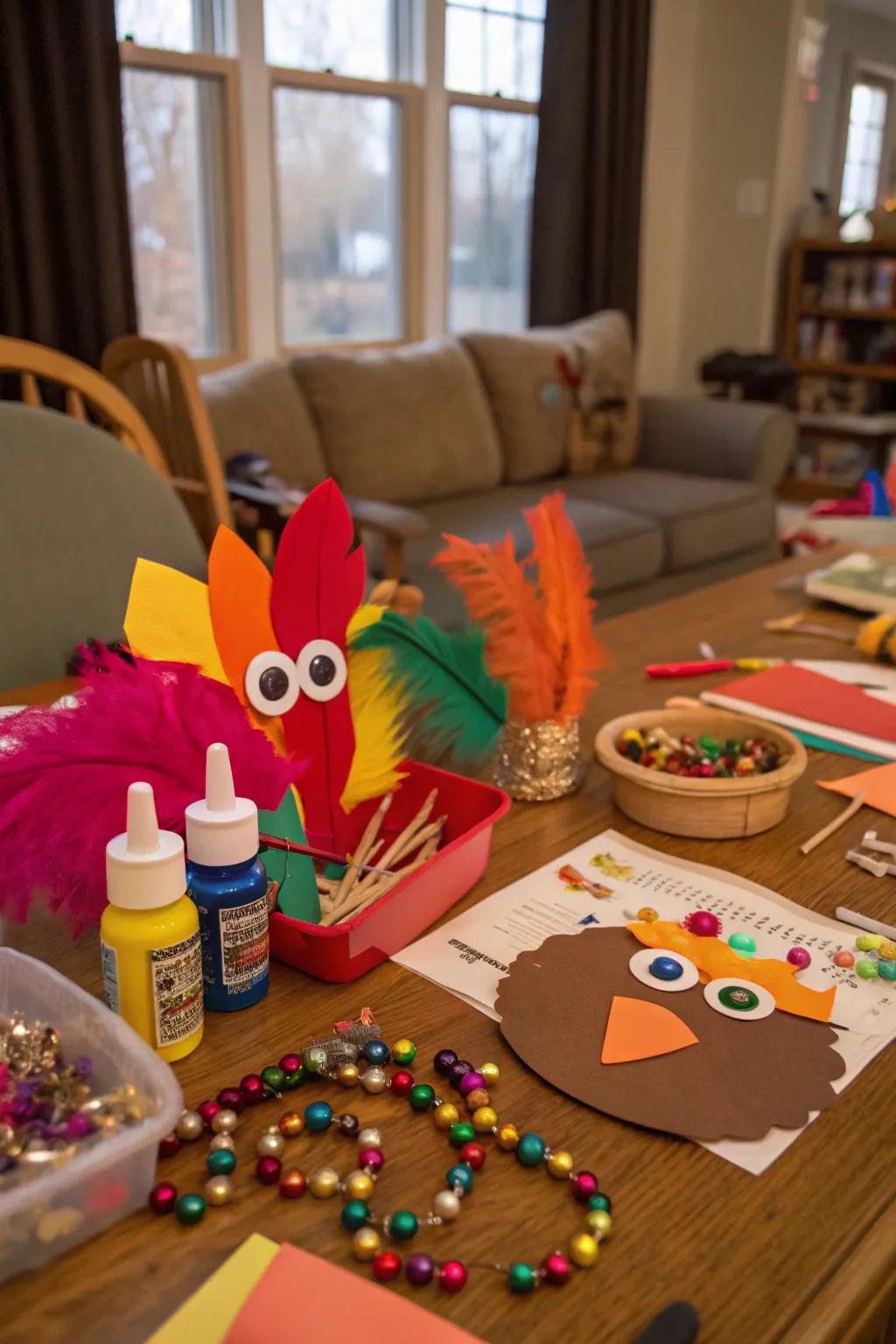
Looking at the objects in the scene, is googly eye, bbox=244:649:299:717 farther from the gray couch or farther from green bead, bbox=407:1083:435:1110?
the gray couch

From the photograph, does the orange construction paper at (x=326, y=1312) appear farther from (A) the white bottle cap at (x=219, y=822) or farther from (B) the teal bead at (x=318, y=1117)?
(A) the white bottle cap at (x=219, y=822)

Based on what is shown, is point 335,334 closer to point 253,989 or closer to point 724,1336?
point 253,989

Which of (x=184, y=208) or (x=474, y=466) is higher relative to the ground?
(x=184, y=208)

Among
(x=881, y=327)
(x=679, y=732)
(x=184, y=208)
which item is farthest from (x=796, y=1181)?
(x=881, y=327)

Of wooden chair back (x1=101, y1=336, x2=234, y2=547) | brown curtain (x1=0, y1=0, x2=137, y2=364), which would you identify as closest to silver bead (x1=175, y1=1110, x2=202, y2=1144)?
wooden chair back (x1=101, y1=336, x2=234, y2=547)

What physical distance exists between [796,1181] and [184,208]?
3422mm

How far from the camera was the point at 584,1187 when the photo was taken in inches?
22.0

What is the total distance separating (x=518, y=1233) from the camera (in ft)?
1.78

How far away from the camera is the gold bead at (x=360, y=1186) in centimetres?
56

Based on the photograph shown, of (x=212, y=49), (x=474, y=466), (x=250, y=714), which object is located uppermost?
(x=212, y=49)

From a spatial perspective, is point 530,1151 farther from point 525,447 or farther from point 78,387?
point 525,447

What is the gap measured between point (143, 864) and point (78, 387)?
1.10 metres

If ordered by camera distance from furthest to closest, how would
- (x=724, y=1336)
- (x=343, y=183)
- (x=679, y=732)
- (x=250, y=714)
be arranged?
(x=343, y=183) → (x=679, y=732) → (x=250, y=714) → (x=724, y=1336)

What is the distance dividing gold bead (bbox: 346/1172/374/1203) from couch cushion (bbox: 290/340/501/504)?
2.65m
